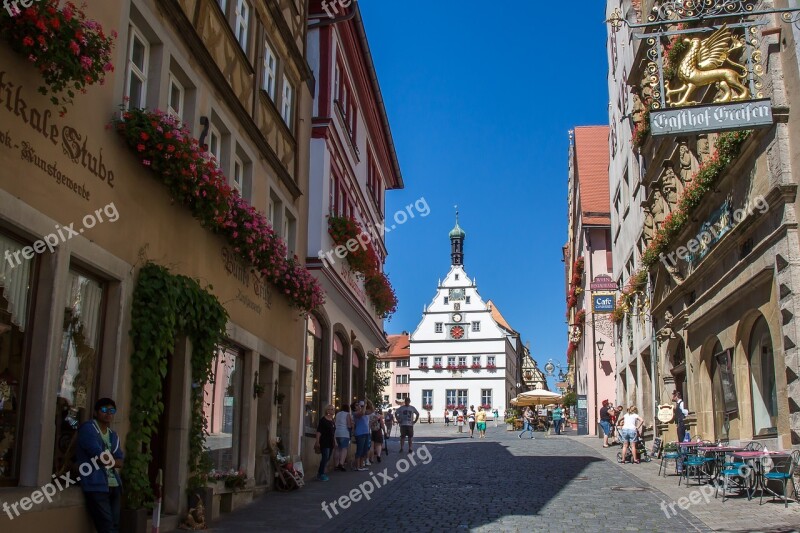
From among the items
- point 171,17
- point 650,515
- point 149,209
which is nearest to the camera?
point 149,209

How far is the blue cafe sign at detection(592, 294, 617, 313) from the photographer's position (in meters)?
29.0

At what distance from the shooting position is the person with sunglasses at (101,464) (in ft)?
25.2

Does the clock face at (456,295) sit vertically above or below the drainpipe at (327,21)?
above

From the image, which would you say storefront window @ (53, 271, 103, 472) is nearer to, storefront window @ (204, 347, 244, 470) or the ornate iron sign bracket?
storefront window @ (204, 347, 244, 470)

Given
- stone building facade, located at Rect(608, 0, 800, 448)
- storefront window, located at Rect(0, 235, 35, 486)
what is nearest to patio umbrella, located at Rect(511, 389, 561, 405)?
stone building facade, located at Rect(608, 0, 800, 448)

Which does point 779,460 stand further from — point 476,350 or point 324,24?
point 476,350

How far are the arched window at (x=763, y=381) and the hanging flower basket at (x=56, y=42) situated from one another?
1139 cm

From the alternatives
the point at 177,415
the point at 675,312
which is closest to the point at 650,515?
the point at 177,415

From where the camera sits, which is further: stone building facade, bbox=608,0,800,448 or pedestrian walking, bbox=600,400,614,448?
pedestrian walking, bbox=600,400,614,448

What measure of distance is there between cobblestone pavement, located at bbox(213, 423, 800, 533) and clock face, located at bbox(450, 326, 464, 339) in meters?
67.5

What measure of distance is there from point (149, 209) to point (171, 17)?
238cm

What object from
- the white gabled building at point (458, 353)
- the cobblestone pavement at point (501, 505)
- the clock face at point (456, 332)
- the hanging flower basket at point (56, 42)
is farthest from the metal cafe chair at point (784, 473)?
the clock face at point (456, 332)

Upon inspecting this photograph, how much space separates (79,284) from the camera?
320 inches

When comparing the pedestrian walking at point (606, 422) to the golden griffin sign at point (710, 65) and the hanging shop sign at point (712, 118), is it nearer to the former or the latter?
the golden griffin sign at point (710, 65)
